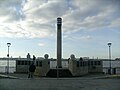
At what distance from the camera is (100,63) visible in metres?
47.0

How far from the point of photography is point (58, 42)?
4650cm

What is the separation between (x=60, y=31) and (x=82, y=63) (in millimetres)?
8299

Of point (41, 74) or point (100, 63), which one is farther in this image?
point (100, 63)

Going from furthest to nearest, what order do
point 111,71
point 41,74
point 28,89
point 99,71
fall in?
point 99,71, point 111,71, point 41,74, point 28,89

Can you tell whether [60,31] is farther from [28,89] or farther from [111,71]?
[28,89]

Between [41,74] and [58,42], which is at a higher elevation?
[58,42]

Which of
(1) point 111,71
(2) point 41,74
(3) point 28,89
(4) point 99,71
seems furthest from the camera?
(4) point 99,71

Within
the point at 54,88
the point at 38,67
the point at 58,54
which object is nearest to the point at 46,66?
the point at 38,67

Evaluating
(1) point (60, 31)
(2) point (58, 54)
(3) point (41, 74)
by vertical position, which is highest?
(1) point (60, 31)

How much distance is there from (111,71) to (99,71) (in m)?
3.30

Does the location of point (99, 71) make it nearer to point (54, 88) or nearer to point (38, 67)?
point (38, 67)

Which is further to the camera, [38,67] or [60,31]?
[60,31]

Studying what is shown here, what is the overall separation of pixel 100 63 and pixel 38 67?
1238 cm

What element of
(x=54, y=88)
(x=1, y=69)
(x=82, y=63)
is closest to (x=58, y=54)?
(x=82, y=63)
